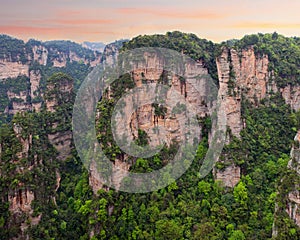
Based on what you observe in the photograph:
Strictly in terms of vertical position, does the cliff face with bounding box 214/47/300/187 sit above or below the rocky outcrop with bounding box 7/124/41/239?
above

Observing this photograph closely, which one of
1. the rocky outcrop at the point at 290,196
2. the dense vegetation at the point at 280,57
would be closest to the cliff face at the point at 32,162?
the rocky outcrop at the point at 290,196

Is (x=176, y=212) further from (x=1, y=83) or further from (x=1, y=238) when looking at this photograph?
(x=1, y=83)

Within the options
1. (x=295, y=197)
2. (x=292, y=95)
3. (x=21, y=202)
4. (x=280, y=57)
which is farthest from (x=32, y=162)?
(x=280, y=57)

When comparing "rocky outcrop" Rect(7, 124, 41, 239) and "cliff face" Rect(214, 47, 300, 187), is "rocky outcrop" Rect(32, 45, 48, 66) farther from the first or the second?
"cliff face" Rect(214, 47, 300, 187)

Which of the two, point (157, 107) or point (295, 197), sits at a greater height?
point (157, 107)

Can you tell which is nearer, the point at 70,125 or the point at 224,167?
the point at 224,167

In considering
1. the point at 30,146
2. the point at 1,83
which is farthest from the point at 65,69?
the point at 30,146

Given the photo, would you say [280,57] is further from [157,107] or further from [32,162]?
[32,162]

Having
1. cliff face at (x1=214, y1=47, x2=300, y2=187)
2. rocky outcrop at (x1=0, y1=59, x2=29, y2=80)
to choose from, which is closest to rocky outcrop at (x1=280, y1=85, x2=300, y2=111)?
cliff face at (x1=214, y1=47, x2=300, y2=187)

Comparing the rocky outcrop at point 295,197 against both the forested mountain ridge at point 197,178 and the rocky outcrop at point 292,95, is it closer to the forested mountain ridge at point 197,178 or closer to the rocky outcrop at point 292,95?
the forested mountain ridge at point 197,178
